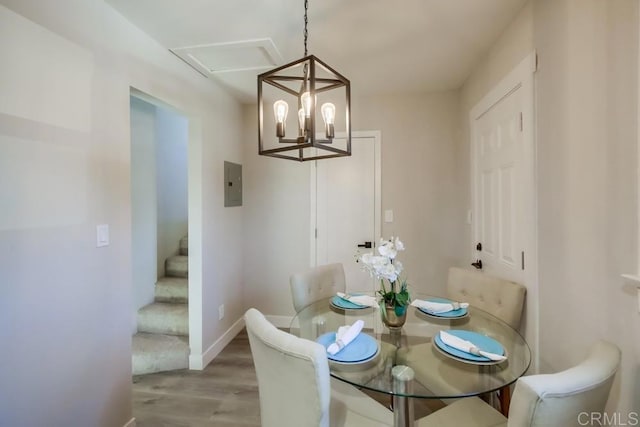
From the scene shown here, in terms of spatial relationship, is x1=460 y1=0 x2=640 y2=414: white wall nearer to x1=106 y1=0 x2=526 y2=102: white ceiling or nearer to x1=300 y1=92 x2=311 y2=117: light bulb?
x1=106 y1=0 x2=526 y2=102: white ceiling

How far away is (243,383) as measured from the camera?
7.51ft

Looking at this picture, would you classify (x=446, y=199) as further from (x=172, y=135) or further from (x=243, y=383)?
(x=172, y=135)

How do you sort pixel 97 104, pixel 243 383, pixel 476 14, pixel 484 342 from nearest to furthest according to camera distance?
pixel 484 342, pixel 97 104, pixel 476 14, pixel 243 383

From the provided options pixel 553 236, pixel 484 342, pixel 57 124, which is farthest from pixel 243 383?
pixel 553 236

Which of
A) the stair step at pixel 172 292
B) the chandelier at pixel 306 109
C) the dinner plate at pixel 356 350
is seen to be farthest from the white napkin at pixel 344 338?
the stair step at pixel 172 292

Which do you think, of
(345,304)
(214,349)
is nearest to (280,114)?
(345,304)

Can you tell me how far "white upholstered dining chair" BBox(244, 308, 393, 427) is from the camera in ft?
3.20

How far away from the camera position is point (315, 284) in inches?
85.7

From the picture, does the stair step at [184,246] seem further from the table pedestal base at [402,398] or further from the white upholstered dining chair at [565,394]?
the white upholstered dining chair at [565,394]

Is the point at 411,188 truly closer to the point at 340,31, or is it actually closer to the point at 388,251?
the point at 340,31

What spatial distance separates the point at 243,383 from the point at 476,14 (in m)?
2.95

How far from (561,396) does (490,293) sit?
44.4 inches

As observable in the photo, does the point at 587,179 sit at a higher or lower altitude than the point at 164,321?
higher

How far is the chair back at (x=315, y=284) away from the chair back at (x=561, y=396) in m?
1.40
